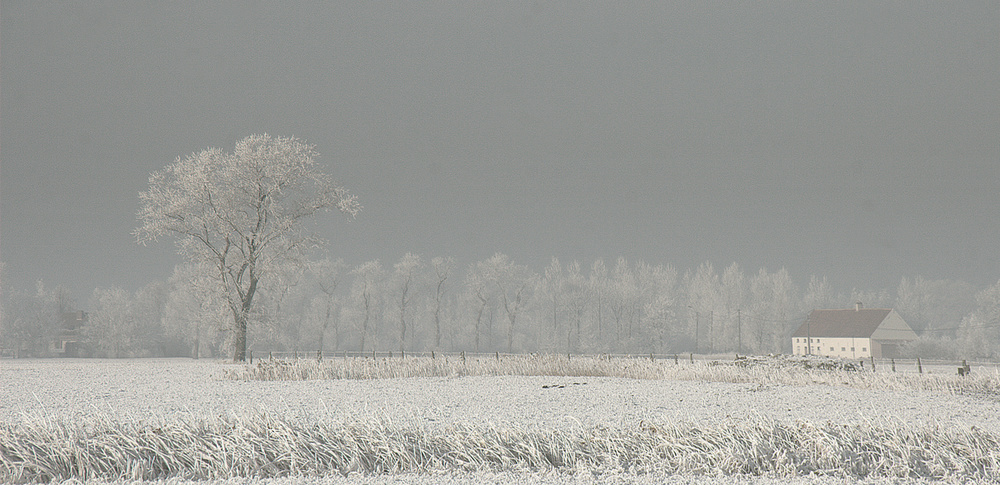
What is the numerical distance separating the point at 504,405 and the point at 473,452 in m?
5.57

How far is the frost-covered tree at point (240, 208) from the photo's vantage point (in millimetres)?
29031

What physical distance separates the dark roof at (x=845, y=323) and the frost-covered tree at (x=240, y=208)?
52348 millimetres

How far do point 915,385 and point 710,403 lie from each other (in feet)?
26.2

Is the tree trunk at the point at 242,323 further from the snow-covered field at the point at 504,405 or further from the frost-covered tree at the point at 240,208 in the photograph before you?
the snow-covered field at the point at 504,405

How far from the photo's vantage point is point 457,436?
768 cm

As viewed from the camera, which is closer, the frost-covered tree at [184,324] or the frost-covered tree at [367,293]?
the frost-covered tree at [184,324]

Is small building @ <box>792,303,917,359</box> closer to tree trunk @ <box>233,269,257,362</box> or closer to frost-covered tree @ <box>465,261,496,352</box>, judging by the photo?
frost-covered tree @ <box>465,261,496,352</box>

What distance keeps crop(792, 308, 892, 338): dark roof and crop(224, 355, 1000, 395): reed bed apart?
1871 inches

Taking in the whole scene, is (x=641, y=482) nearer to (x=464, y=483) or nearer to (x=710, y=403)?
(x=464, y=483)

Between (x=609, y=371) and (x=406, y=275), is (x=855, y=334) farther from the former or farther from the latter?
(x=609, y=371)

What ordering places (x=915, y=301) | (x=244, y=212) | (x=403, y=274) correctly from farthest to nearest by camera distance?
(x=915, y=301) < (x=403, y=274) < (x=244, y=212)

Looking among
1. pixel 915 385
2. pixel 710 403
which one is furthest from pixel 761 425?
pixel 915 385

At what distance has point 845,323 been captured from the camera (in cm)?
6719

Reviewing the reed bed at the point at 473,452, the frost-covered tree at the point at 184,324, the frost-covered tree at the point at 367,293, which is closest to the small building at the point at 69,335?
the frost-covered tree at the point at 184,324
